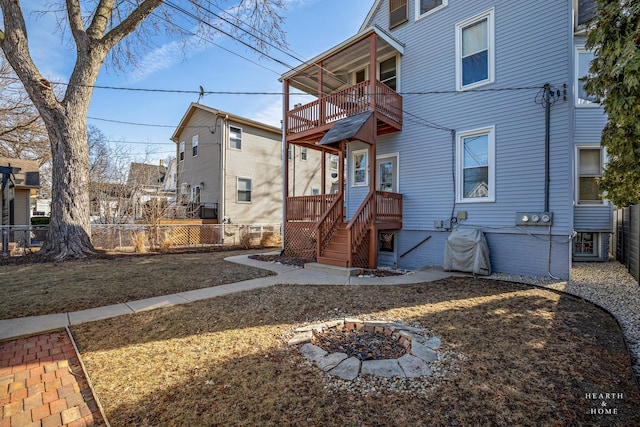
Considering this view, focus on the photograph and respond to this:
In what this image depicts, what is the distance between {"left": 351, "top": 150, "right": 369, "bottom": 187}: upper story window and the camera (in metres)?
10.4

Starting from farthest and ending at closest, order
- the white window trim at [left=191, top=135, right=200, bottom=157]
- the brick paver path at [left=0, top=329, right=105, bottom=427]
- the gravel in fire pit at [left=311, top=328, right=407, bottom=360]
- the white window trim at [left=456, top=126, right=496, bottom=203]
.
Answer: the white window trim at [left=191, top=135, right=200, bottom=157]
the white window trim at [left=456, top=126, right=496, bottom=203]
the gravel in fire pit at [left=311, top=328, right=407, bottom=360]
the brick paver path at [left=0, top=329, right=105, bottom=427]

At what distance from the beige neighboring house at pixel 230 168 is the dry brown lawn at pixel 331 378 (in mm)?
12524

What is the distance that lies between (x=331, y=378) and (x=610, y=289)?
6.45 m

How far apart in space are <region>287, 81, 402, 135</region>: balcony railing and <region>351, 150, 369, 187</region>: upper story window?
64.7 inches

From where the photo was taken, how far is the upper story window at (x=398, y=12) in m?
9.48

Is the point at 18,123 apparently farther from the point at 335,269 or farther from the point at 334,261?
the point at 335,269

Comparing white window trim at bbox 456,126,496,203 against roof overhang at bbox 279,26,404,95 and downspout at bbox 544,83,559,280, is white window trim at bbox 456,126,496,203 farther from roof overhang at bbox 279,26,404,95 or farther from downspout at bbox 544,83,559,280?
roof overhang at bbox 279,26,404,95

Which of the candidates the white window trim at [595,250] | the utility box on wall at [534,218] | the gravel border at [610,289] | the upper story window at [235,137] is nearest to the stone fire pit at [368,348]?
the gravel border at [610,289]

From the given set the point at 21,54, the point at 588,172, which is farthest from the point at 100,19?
the point at 588,172

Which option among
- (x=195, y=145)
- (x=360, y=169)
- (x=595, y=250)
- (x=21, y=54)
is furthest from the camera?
(x=195, y=145)

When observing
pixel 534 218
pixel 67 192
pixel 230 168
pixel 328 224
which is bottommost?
pixel 328 224

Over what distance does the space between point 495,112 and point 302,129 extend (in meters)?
5.71

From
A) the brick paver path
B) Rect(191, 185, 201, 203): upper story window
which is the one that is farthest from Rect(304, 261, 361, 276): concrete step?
Rect(191, 185, 201, 203): upper story window

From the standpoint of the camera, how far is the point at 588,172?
30.9 feet
